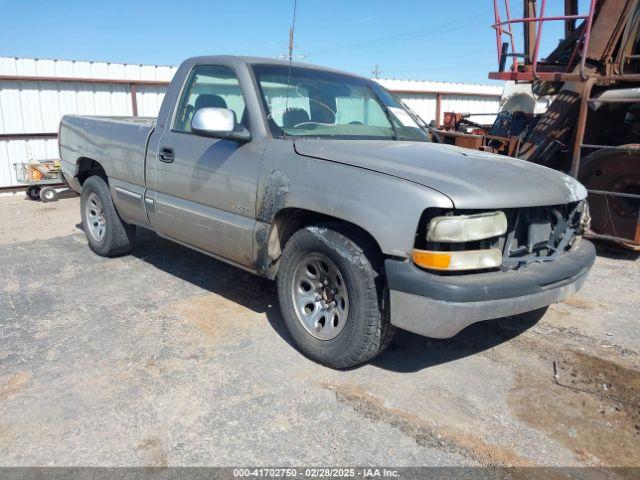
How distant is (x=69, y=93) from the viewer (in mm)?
10805

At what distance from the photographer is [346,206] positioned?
3049 mm

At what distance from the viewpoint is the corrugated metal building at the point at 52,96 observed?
33.6ft

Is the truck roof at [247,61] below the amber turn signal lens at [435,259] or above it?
above

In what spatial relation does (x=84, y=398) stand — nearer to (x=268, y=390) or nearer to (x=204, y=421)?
(x=204, y=421)

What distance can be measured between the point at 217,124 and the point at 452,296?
1.90 metres

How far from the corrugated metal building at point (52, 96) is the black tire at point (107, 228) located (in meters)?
5.76

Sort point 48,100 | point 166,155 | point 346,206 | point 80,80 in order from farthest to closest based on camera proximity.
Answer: point 80,80 < point 48,100 < point 166,155 < point 346,206

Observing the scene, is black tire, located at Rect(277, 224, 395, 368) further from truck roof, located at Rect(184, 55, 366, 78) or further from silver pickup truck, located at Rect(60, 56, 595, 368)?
truck roof, located at Rect(184, 55, 366, 78)

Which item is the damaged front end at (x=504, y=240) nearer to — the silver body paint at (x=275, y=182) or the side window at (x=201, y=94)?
the silver body paint at (x=275, y=182)

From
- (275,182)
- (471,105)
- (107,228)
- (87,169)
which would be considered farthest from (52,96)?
(471,105)

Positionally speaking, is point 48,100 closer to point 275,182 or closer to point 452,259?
point 275,182

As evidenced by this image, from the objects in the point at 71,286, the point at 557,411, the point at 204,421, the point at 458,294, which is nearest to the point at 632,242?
the point at 557,411

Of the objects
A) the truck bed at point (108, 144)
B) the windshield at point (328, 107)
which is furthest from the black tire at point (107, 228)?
the windshield at point (328, 107)

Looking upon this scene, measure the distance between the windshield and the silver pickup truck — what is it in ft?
0.04
